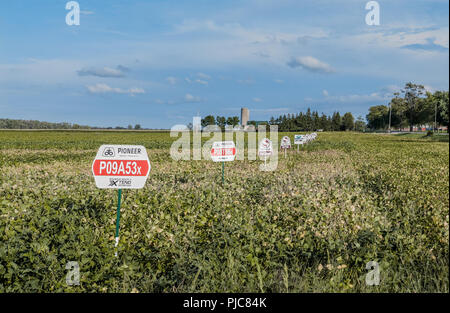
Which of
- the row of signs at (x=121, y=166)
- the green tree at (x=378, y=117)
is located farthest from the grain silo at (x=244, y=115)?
the green tree at (x=378, y=117)

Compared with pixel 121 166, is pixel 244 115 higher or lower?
higher

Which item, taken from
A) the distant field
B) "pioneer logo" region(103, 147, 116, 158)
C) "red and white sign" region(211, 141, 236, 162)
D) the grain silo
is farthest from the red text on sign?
the grain silo

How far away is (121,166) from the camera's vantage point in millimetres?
6250

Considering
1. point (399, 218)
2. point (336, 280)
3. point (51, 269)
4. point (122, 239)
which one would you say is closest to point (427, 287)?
point (336, 280)

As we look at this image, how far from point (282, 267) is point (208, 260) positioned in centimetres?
109

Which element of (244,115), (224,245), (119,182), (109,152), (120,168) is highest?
(244,115)

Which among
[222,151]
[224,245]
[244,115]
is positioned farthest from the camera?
[244,115]

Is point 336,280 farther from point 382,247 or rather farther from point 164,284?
point 164,284

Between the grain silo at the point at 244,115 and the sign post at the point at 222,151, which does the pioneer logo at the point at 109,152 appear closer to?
the sign post at the point at 222,151

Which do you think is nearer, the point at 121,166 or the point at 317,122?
the point at 121,166

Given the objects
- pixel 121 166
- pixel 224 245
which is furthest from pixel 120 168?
pixel 224 245

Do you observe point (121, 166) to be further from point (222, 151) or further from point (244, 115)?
point (244, 115)

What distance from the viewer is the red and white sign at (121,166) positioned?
6199mm

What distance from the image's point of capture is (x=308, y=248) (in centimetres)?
577
